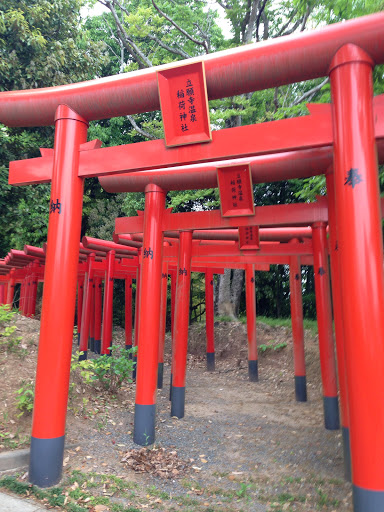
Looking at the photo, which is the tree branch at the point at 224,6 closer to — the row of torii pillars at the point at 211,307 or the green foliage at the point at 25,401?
the row of torii pillars at the point at 211,307

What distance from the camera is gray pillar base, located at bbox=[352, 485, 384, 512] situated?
→ 292cm

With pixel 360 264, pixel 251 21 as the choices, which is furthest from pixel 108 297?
pixel 251 21

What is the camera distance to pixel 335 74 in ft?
11.6

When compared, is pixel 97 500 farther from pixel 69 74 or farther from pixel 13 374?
pixel 69 74

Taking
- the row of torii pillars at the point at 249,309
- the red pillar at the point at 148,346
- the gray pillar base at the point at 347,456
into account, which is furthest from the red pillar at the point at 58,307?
the gray pillar base at the point at 347,456

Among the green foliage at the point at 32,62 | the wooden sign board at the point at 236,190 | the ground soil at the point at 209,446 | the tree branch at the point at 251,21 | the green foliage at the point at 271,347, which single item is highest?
the tree branch at the point at 251,21

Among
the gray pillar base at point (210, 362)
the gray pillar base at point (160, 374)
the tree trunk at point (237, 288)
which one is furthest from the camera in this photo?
the tree trunk at point (237, 288)

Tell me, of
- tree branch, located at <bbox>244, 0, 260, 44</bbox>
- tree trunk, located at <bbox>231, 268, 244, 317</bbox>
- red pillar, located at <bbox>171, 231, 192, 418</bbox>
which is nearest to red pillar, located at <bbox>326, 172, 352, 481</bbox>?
red pillar, located at <bbox>171, 231, 192, 418</bbox>

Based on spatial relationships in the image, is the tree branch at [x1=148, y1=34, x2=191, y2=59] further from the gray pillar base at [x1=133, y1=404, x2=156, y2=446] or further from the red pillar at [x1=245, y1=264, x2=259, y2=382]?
the gray pillar base at [x1=133, y1=404, x2=156, y2=446]

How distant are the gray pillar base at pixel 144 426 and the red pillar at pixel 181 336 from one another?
1.69m

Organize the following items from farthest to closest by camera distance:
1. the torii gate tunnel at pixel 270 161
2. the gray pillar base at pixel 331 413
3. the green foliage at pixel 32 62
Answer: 1. the green foliage at pixel 32 62
2. the gray pillar base at pixel 331 413
3. the torii gate tunnel at pixel 270 161

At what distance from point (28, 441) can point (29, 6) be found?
999 centimetres

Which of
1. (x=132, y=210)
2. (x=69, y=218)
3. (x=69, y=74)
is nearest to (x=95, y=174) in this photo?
(x=69, y=218)

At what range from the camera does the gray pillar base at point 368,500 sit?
115 inches
